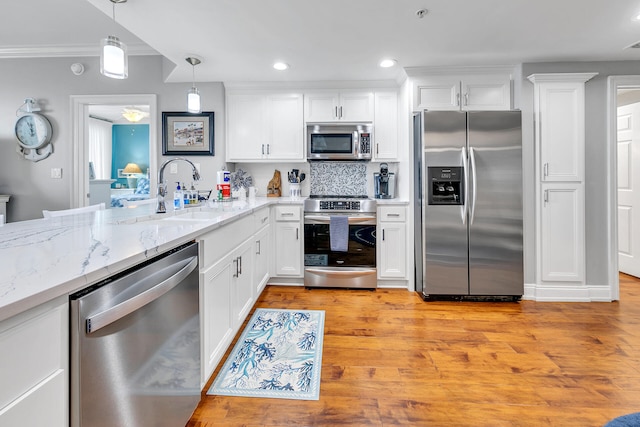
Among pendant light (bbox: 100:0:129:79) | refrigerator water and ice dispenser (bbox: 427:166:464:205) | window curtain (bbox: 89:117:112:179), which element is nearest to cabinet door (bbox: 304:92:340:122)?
refrigerator water and ice dispenser (bbox: 427:166:464:205)

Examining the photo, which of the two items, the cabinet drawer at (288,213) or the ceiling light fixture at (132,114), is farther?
the ceiling light fixture at (132,114)

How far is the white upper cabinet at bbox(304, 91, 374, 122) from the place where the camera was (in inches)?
144

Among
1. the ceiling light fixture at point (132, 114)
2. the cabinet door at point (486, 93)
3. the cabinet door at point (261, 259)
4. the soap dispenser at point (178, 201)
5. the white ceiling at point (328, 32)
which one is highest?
the ceiling light fixture at point (132, 114)

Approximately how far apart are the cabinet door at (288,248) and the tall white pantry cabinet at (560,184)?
2348 millimetres

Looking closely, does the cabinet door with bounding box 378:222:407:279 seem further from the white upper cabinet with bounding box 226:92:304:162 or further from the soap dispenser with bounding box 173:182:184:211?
the soap dispenser with bounding box 173:182:184:211

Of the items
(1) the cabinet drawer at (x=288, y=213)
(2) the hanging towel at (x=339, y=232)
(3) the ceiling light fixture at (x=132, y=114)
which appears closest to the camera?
(2) the hanging towel at (x=339, y=232)

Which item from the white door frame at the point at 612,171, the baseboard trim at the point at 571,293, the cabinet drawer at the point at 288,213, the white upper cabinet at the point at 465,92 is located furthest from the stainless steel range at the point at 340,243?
the white door frame at the point at 612,171

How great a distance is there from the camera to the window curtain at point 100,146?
7.26 m

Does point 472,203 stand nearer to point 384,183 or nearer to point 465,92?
point 384,183

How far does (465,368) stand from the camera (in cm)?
193

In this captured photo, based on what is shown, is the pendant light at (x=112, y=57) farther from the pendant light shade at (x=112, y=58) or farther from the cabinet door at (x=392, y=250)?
the cabinet door at (x=392, y=250)

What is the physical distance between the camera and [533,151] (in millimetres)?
3102

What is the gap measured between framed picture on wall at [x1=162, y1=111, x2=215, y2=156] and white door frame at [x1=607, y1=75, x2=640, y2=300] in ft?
13.2

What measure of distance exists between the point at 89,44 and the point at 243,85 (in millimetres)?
1624
